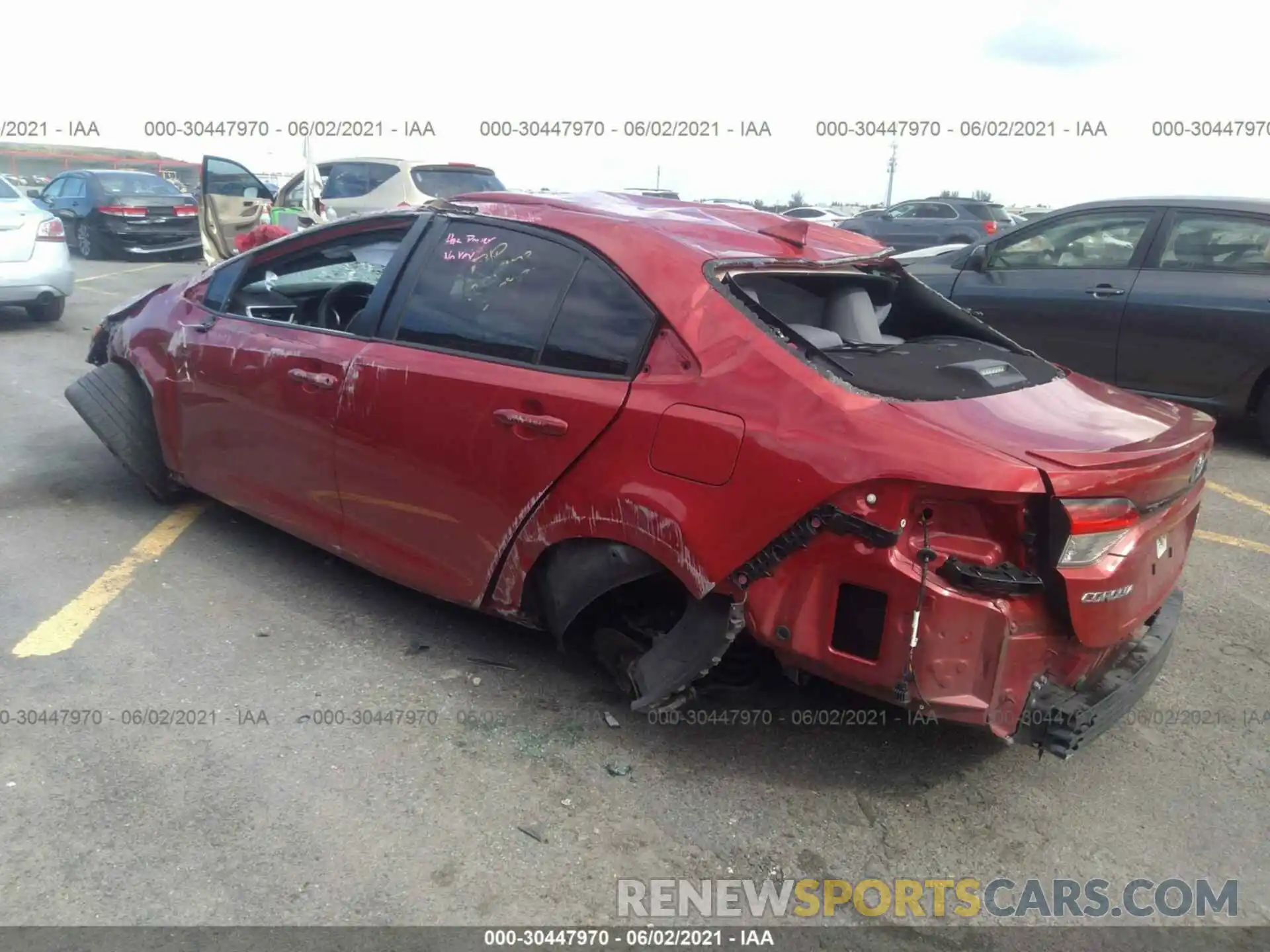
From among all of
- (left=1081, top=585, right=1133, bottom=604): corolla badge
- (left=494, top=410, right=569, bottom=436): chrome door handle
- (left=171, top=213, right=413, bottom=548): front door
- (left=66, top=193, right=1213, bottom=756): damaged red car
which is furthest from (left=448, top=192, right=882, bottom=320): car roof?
(left=1081, top=585, right=1133, bottom=604): corolla badge

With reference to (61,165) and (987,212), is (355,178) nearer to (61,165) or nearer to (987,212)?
(987,212)

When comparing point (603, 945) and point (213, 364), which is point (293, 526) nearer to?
point (213, 364)

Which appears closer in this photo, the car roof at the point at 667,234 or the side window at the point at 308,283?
the car roof at the point at 667,234

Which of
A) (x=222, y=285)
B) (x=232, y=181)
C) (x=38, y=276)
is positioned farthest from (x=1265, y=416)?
(x=232, y=181)

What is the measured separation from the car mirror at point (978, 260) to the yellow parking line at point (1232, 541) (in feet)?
8.96

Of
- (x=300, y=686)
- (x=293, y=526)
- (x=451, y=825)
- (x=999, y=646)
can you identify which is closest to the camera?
(x=999, y=646)

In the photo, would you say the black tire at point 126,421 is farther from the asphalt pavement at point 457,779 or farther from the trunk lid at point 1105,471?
the trunk lid at point 1105,471

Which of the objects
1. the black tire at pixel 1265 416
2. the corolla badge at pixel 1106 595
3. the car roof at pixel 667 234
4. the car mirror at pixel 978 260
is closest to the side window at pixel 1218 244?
the black tire at pixel 1265 416

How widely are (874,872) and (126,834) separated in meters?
1.90

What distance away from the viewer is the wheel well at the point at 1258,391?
6.18m

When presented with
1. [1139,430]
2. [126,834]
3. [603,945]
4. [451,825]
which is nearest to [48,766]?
[126,834]

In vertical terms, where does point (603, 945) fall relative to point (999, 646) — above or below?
below

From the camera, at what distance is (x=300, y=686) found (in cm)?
325

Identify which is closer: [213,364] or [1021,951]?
[1021,951]
